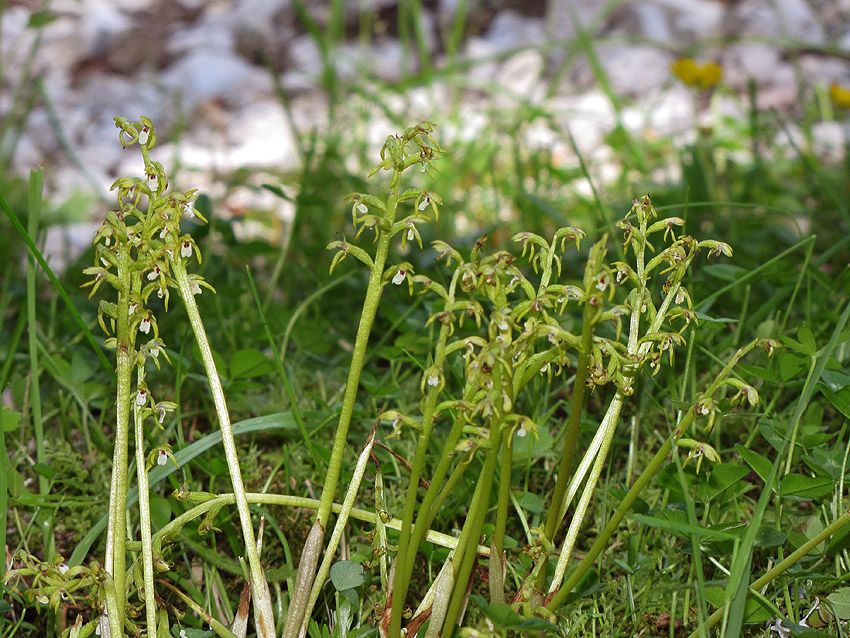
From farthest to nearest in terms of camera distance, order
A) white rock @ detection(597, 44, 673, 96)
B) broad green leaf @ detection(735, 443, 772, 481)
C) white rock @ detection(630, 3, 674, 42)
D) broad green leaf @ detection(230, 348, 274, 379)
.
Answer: white rock @ detection(630, 3, 674, 42) < white rock @ detection(597, 44, 673, 96) < broad green leaf @ detection(230, 348, 274, 379) < broad green leaf @ detection(735, 443, 772, 481)

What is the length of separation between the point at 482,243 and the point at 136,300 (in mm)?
500

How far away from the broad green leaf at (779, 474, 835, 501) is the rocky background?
2.92 m

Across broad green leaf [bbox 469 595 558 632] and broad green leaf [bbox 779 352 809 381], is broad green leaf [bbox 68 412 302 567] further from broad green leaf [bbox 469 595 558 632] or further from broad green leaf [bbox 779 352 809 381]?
broad green leaf [bbox 779 352 809 381]

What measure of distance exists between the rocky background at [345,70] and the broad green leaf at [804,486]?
292 cm

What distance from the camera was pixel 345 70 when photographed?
515cm

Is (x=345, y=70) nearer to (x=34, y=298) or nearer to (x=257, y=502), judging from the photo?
(x=34, y=298)

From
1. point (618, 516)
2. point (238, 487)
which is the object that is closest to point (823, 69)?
point (618, 516)

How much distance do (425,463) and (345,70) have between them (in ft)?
13.4

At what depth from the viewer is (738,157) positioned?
416 centimetres

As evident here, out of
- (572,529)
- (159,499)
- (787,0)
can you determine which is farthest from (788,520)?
(787,0)

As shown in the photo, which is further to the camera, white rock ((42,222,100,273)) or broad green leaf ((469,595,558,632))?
white rock ((42,222,100,273))

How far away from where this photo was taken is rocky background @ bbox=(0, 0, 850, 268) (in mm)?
4465

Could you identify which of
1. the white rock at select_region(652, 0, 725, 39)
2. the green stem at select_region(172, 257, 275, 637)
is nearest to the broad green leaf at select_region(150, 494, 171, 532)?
the green stem at select_region(172, 257, 275, 637)

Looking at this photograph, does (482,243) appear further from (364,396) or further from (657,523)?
(364,396)
